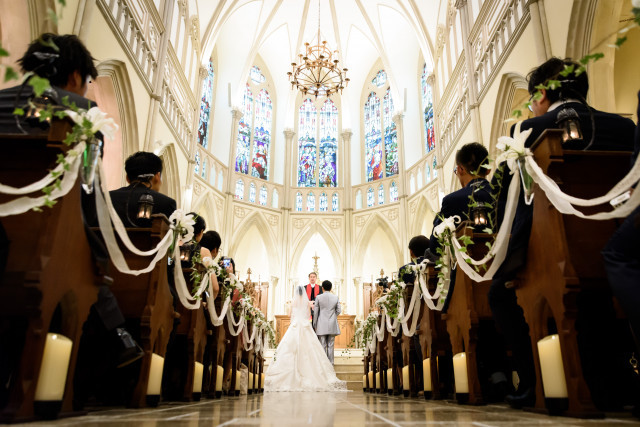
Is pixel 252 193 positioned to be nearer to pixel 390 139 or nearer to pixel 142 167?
pixel 390 139

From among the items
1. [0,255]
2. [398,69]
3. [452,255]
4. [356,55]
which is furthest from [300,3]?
[0,255]

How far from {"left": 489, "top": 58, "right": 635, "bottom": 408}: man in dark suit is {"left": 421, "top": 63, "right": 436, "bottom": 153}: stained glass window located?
509 inches

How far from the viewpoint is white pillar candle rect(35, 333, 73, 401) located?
160 cm

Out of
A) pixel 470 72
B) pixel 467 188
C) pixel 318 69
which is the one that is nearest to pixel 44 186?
pixel 467 188

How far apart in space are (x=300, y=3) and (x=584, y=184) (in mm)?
17167

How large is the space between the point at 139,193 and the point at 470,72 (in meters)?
10.1

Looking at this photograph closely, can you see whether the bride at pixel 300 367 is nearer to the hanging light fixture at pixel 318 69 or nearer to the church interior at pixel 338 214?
the church interior at pixel 338 214

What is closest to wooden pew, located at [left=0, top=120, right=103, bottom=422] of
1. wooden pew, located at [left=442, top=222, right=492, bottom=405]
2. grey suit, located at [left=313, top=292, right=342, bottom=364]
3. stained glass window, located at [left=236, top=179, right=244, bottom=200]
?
wooden pew, located at [left=442, top=222, right=492, bottom=405]

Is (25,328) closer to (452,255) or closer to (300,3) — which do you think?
(452,255)

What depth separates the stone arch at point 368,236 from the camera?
1700 centimetres

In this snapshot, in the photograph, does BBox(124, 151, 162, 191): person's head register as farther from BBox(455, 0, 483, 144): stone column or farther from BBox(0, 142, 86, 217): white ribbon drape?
BBox(455, 0, 483, 144): stone column

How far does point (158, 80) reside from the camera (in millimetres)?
10523

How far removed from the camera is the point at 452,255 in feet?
9.97

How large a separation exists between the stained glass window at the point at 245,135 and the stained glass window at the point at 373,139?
16.0ft
